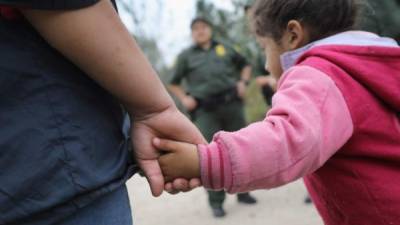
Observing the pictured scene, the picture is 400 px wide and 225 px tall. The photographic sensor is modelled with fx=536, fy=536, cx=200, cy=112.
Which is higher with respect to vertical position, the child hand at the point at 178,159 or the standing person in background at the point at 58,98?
the standing person in background at the point at 58,98

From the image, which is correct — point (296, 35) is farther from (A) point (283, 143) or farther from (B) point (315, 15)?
(A) point (283, 143)

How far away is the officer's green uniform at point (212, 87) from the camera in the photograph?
206 inches

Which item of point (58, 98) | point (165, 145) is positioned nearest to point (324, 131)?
point (165, 145)

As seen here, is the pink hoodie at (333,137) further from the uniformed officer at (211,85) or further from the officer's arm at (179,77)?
the officer's arm at (179,77)

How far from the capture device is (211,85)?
5.24 m

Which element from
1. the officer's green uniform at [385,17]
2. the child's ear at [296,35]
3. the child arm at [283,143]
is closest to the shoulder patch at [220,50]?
the officer's green uniform at [385,17]

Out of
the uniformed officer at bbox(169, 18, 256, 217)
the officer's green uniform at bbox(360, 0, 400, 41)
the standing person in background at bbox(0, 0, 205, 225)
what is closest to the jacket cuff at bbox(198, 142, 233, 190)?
the standing person in background at bbox(0, 0, 205, 225)

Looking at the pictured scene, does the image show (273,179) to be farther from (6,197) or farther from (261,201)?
(261,201)

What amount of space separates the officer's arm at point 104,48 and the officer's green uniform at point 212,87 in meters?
3.95

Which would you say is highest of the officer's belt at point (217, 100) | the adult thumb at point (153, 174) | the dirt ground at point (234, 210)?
the adult thumb at point (153, 174)

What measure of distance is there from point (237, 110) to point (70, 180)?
4266 millimetres

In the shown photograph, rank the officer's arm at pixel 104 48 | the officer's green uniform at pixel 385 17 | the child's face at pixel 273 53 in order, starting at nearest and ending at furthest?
the officer's arm at pixel 104 48, the child's face at pixel 273 53, the officer's green uniform at pixel 385 17

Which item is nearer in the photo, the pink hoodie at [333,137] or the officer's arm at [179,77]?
the pink hoodie at [333,137]

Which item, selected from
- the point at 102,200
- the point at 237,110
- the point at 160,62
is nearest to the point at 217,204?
the point at 237,110
